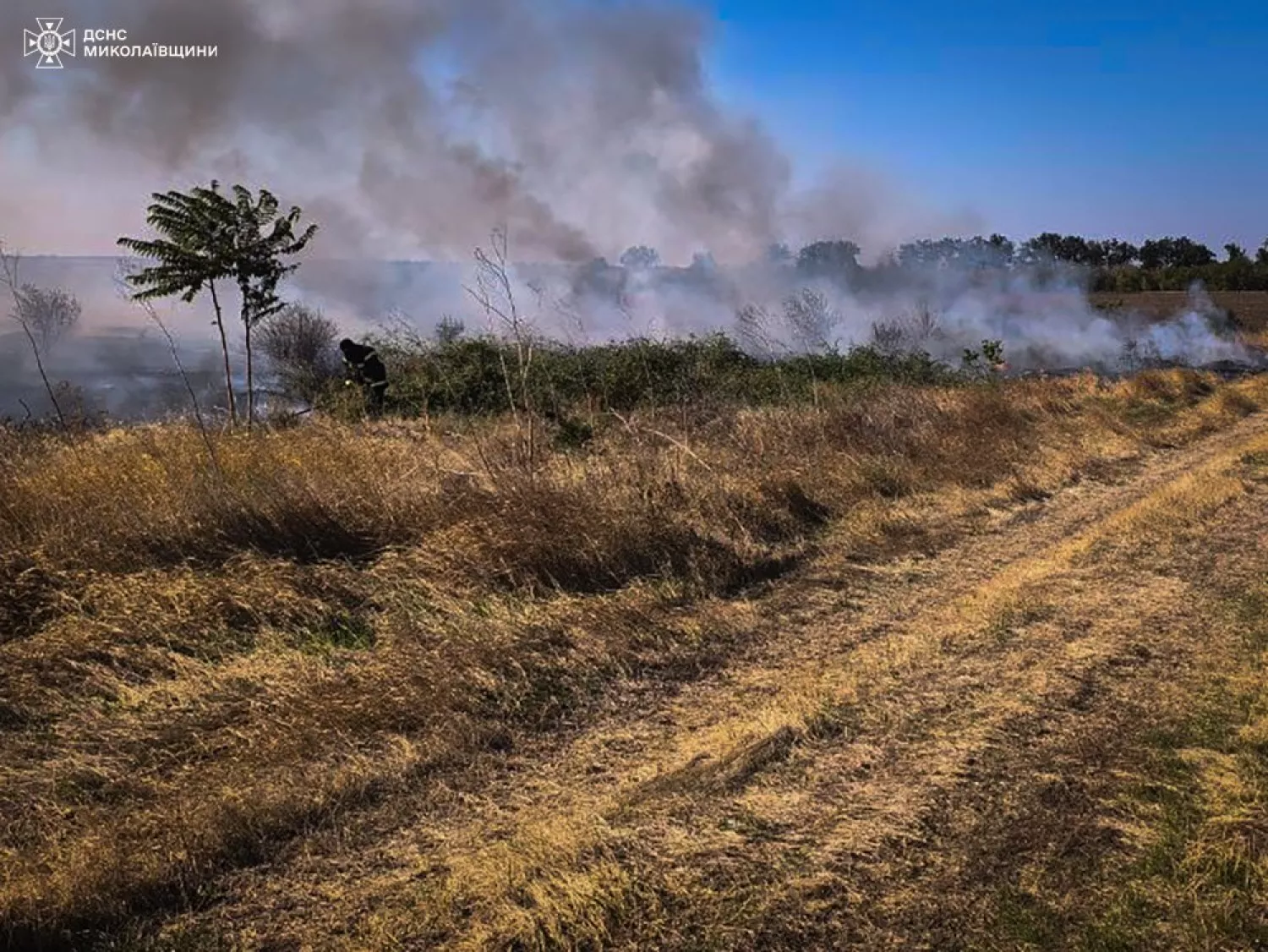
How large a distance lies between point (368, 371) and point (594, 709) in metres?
12.8

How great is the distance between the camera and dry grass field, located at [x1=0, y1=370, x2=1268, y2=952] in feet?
9.37

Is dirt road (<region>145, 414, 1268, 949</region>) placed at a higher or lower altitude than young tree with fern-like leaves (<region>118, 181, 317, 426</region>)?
lower

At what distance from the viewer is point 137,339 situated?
3503cm

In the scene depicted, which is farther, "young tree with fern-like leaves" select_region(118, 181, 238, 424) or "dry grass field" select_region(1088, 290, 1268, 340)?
"dry grass field" select_region(1088, 290, 1268, 340)

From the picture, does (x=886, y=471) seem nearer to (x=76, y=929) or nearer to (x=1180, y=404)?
(x=76, y=929)

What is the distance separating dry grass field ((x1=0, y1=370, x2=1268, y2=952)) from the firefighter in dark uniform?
22.6 feet

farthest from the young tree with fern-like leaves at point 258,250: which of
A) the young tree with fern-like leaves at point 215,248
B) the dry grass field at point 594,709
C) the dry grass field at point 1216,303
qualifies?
the dry grass field at point 1216,303

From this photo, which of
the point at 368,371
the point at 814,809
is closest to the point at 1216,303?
the point at 368,371

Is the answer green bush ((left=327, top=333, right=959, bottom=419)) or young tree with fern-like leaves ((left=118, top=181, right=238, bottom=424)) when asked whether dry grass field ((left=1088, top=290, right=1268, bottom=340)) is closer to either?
green bush ((left=327, top=333, right=959, bottom=419))

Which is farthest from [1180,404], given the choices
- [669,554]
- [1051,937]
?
[1051,937]

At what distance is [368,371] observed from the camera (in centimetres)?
1603

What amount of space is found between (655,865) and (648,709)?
1412mm

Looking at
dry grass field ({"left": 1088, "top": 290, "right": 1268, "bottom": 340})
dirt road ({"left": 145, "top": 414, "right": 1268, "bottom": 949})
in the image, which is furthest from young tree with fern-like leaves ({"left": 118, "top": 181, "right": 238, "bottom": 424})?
dry grass field ({"left": 1088, "top": 290, "right": 1268, "bottom": 340})

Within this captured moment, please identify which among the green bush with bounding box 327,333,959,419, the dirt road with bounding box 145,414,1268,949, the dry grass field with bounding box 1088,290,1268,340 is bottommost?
the dirt road with bounding box 145,414,1268,949
